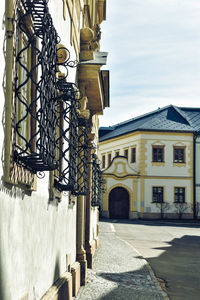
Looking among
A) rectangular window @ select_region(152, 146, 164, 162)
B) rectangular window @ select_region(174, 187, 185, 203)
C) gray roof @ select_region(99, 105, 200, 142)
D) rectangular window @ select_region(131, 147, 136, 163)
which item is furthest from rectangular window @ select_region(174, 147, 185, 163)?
rectangular window @ select_region(131, 147, 136, 163)

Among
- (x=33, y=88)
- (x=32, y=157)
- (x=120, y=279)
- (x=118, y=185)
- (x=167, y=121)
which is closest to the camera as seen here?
(x=32, y=157)

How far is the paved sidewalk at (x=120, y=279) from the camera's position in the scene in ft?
30.9

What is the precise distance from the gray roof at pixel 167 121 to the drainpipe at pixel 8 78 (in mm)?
39928

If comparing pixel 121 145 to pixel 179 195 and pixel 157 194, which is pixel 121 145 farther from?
pixel 179 195

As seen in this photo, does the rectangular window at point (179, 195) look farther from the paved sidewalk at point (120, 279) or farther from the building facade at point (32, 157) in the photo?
the building facade at point (32, 157)

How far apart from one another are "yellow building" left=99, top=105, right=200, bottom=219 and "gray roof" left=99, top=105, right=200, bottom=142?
8 cm

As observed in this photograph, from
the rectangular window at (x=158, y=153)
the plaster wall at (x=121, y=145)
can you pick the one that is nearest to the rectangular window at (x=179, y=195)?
the rectangular window at (x=158, y=153)

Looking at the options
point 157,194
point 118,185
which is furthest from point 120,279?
point 157,194

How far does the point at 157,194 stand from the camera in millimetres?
43719

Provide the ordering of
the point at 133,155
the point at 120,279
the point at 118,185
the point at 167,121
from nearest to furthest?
1. the point at 120,279
2. the point at 118,185
3. the point at 133,155
4. the point at 167,121

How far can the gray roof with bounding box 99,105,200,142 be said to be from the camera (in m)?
44.7

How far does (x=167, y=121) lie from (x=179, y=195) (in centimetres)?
648

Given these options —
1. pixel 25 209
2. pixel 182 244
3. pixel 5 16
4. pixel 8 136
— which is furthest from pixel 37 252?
pixel 182 244

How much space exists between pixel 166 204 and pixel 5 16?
40.0 m
